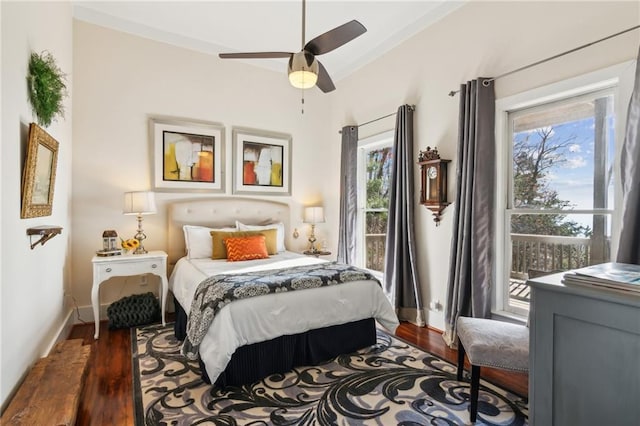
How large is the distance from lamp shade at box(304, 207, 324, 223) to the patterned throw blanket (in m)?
1.74

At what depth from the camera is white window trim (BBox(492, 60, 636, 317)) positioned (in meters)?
2.13

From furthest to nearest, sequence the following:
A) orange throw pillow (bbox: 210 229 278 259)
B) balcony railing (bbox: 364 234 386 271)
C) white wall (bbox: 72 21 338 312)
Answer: balcony railing (bbox: 364 234 386 271)
orange throw pillow (bbox: 210 229 278 259)
white wall (bbox: 72 21 338 312)

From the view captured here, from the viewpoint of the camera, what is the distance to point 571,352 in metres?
1.18

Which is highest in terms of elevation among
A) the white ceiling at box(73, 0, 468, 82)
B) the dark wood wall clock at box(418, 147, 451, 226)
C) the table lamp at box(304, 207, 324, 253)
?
the white ceiling at box(73, 0, 468, 82)

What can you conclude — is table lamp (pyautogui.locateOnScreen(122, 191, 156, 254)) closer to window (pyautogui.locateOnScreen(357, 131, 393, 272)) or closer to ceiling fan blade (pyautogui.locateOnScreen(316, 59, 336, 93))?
ceiling fan blade (pyautogui.locateOnScreen(316, 59, 336, 93))

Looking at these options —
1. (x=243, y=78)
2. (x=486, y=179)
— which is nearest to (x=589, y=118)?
(x=486, y=179)

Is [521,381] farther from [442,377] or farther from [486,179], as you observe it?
[486,179]

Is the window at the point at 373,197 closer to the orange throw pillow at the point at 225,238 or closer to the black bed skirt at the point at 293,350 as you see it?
the orange throw pillow at the point at 225,238

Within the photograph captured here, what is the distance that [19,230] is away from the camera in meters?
1.79

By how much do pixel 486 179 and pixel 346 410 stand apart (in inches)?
83.6

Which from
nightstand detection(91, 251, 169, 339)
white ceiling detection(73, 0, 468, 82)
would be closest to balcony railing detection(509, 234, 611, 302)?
white ceiling detection(73, 0, 468, 82)

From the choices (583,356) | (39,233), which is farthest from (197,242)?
(583,356)

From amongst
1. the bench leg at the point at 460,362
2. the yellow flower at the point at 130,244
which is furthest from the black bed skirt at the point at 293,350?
the yellow flower at the point at 130,244

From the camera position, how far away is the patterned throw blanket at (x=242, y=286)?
2.28 m
